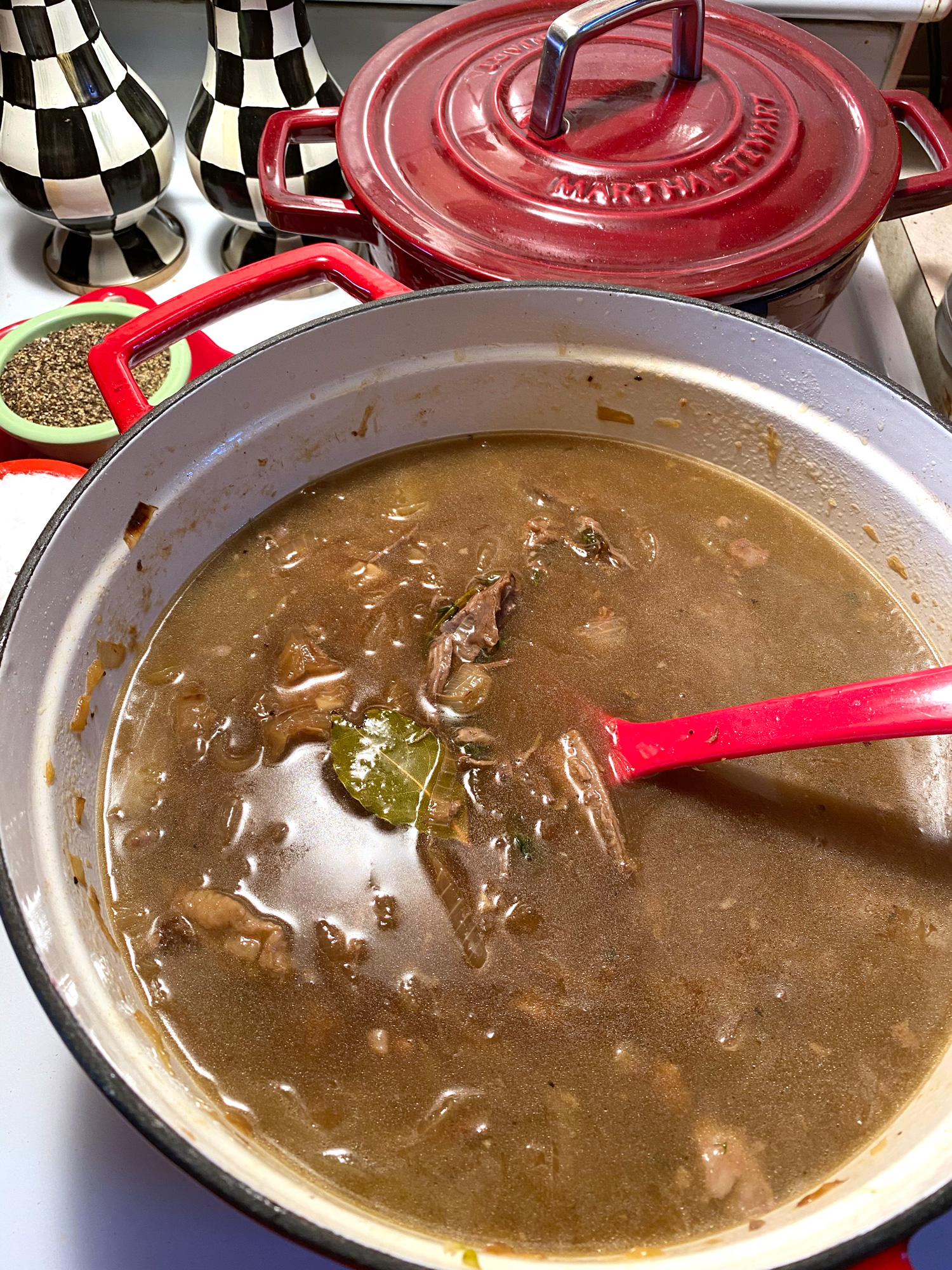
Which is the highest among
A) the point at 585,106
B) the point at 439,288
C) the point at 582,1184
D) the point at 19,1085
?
the point at 585,106

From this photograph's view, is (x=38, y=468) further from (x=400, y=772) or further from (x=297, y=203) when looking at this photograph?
(x=400, y=772)

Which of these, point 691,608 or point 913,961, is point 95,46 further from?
point 913,961

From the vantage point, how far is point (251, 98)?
5.50 feet

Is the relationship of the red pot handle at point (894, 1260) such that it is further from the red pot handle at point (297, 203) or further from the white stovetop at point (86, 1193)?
the red pot handle at point (297, 203)

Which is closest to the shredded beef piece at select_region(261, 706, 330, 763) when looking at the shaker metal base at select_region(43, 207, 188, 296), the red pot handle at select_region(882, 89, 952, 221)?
the red pot handle at select_region(882, 89, 952, 221)

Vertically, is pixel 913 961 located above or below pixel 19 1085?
above

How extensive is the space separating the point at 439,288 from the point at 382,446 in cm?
29

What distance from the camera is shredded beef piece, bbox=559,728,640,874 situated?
1098 mm

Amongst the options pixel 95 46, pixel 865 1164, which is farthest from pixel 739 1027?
pixel 95 46

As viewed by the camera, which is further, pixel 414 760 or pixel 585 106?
pixel 585 106

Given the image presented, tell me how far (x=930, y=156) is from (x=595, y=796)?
3.71ft

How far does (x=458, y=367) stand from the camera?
1341mm

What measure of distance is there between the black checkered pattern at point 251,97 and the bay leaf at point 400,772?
1095 millimetres

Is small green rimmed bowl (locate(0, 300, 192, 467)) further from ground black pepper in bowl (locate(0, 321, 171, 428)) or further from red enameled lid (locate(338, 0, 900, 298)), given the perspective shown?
red enameled lid (locate(338, 0, 900, 298))
